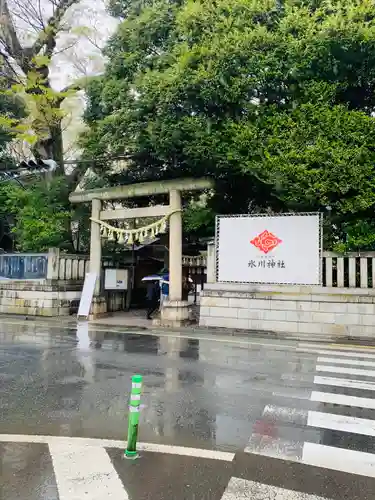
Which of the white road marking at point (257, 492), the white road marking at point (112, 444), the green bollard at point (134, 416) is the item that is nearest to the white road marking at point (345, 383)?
the white road marking at point (112, 444)

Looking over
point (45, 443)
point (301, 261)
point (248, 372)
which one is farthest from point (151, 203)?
point (45, 443)

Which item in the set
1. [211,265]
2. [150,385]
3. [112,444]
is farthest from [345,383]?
[211,265]

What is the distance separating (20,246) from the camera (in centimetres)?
1898

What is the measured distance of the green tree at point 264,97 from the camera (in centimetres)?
1173

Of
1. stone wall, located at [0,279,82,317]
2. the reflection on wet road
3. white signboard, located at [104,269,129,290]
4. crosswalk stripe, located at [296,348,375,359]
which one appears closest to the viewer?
the reflection on wet road

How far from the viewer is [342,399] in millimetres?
6309

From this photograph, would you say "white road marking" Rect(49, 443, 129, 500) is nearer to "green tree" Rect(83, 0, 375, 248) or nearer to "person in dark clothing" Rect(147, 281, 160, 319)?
"green tree" Rect(83, 0, 375, 248)

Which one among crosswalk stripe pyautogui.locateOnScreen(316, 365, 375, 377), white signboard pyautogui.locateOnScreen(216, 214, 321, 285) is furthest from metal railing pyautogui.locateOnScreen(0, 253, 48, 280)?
crosswalk stripe pyautogui.locateOnScreen(316, 365, 375, 377)

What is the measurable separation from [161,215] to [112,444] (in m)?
11.3

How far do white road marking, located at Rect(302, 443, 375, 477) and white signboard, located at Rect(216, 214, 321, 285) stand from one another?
28.6 feet

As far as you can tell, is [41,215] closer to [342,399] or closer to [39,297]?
[39,297]

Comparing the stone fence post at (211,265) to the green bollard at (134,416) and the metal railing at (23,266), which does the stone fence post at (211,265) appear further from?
the green bollard at (134,416)

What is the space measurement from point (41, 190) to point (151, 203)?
534cm

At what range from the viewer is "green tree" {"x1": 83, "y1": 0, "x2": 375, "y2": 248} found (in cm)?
1173
